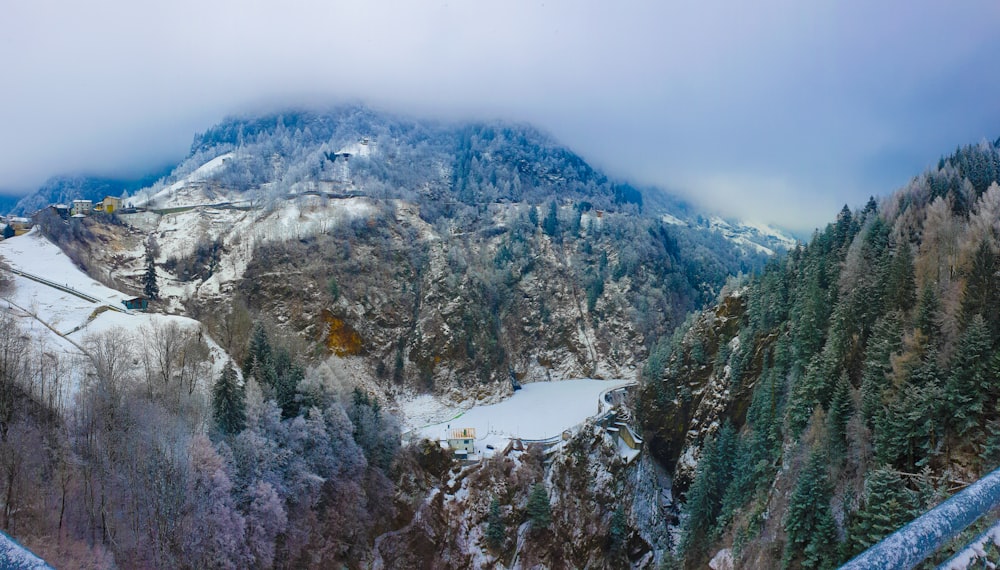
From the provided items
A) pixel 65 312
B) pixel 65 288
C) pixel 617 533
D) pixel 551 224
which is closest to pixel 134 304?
pixel 65 288

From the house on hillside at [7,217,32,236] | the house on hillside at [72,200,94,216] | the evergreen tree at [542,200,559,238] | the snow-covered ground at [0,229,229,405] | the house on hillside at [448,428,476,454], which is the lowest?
the house on hillside at [448,428,476,454]

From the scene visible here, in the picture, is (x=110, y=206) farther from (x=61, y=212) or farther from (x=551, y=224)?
(x=551, y=224)

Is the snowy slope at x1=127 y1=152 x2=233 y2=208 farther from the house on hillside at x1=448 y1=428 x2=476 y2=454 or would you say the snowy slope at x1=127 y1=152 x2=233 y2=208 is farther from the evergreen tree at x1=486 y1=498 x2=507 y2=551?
the evergreen tree at x1=486 y1=498 x2=507 y2=551

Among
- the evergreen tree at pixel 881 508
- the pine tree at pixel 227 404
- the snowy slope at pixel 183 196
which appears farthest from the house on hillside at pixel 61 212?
the evergreen tree at pixel 881 508

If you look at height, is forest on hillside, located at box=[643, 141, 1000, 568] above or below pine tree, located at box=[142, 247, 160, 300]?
above

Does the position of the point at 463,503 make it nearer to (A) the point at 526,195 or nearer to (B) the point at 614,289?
(B) the point at 614,289

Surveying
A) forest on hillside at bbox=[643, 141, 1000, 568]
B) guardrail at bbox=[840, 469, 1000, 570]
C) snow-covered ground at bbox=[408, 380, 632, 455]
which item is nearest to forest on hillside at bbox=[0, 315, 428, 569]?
snow-covered ground at bbox=[408, 380, 632, 455]

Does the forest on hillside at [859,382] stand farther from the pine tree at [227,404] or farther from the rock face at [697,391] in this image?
the pine tree at [227,404]
